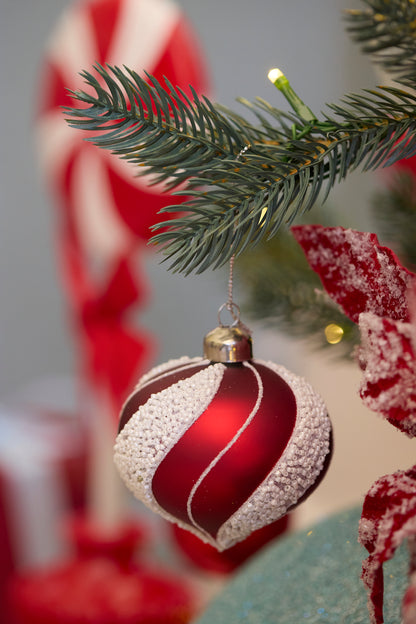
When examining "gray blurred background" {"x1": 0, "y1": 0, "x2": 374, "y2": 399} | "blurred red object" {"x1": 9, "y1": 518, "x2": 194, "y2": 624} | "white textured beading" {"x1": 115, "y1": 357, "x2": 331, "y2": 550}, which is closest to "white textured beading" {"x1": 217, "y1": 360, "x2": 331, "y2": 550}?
"white textured beading" {"x1": 115, "y1": 357, "x2": 331, "y2": 550}

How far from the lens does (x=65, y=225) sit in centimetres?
96

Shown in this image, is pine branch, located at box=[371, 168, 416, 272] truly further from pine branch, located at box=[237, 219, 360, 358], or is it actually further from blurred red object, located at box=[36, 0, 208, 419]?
blurred red object, located at box=[36, 0, 208, 419]

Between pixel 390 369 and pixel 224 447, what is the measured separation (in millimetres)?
77

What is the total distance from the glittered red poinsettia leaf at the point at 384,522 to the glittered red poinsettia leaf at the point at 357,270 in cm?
5

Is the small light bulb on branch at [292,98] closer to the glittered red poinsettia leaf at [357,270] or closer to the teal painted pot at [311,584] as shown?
the glittered red poinsettia leaf at [357,270]

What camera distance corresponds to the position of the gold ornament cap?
260mm

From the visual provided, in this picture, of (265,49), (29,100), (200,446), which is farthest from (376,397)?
(29,100)

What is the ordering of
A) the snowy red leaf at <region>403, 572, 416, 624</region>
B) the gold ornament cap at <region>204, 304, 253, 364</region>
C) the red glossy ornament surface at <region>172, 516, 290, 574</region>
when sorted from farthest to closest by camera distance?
the red glossy ornament surface at <region>172, 516, 290, 574</region>, the gold ornament cap at <region>204, 304, 253, 364</region>, the snowy red leaf at <region>403, 572, 416, 624</region>

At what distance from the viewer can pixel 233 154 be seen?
0.79 feet

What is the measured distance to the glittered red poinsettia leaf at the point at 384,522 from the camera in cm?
18

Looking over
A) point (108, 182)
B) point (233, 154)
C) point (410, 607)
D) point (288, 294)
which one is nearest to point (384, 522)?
point (410, 607)

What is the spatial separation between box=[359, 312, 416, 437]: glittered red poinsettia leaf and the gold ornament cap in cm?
8

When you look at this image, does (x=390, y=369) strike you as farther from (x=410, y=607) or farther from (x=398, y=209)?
(x=398, y=209)

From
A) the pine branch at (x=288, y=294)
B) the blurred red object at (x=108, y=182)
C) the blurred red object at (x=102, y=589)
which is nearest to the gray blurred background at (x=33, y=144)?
the blurred red object at (x=108, y=182)
